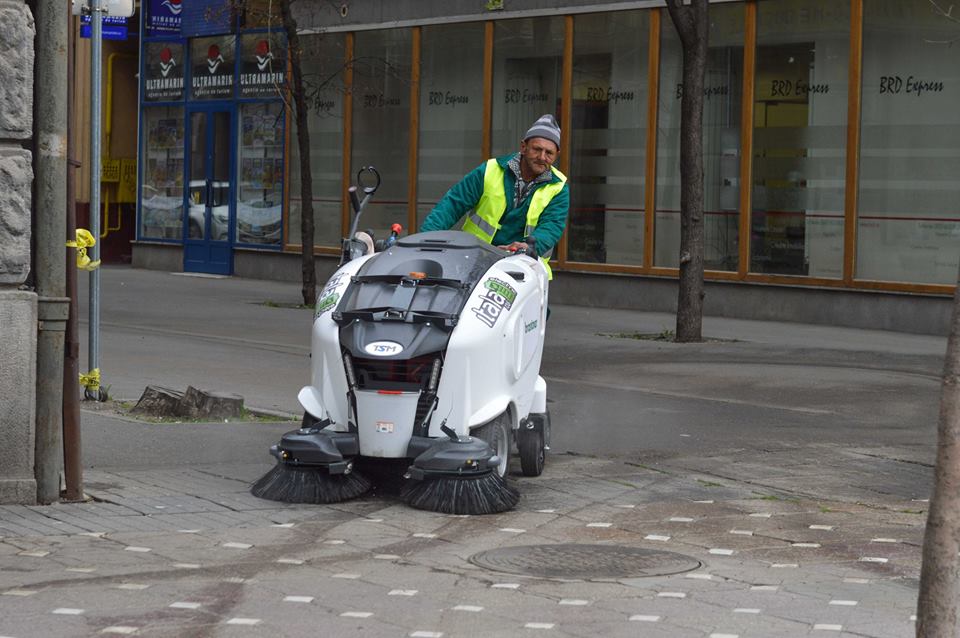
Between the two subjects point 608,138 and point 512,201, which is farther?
point 608,138

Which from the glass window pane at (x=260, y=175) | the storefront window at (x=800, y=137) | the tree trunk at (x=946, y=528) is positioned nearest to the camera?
the tree trunk at (x=946, y=528)

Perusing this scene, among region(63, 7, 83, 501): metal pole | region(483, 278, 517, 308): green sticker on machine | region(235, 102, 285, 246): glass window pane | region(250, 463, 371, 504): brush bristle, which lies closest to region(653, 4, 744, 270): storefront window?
region(235, 102, 285, 246): glass window pane

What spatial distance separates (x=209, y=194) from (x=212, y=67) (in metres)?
2.09

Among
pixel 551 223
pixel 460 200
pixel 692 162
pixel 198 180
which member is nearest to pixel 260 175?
pixel 198 180

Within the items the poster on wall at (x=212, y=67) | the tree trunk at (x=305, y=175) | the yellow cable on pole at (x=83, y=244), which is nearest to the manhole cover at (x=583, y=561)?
the yellow cable on pole at (x=83, y=244)

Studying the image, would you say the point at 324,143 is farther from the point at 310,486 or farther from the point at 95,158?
the point at 310,486

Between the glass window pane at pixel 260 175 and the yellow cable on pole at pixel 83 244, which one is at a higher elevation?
the glass window pane at pixel 260 175

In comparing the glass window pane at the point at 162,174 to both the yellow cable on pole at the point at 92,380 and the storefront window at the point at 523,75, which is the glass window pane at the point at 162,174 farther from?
the yellow cable on pole at the point at 92,380

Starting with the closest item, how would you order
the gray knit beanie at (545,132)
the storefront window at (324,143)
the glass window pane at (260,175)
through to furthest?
→ the gray knit beanie at (545,132), the storefront window at (324,143), the glass window pane at (260,175)

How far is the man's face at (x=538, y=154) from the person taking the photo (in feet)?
30.2

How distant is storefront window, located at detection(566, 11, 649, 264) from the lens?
2111cm

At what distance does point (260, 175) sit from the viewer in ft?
86.8

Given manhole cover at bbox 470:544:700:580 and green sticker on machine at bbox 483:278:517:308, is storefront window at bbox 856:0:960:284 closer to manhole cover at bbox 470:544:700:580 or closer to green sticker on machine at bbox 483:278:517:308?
green sticker on machine at bbox 483:278:517:308

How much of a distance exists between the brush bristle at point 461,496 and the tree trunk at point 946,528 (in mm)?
3501
